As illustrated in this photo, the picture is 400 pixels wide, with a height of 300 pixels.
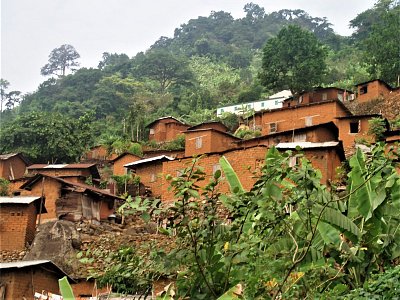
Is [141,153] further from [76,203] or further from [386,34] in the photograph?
[386,34]

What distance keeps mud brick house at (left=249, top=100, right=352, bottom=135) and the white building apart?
12.2 metres

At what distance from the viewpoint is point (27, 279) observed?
19.2 metres

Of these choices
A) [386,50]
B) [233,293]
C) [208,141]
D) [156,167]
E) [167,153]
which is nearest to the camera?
[233,293]

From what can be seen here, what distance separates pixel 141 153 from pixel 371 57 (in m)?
16.9

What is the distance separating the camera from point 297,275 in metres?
9.21

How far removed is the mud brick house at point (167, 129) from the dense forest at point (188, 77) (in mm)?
3043

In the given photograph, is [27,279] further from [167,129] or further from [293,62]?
[293,62]

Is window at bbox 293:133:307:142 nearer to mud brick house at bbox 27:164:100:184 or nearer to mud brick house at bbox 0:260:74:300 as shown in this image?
mud brick house at bbox 27:164:100:184

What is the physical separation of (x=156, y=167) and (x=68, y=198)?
5.67 m

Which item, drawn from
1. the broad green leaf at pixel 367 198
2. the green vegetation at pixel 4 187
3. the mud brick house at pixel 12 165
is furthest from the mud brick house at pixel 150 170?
the broad green leaf at pixel 367 198

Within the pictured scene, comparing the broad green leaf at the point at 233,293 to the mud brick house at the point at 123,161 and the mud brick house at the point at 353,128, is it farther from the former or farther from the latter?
the mud brick house at the point at 123,161

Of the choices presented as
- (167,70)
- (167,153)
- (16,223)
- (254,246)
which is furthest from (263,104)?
(254,246)

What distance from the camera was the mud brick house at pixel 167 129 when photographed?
47031 millimetres

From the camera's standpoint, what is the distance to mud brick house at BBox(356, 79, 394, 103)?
138ft
